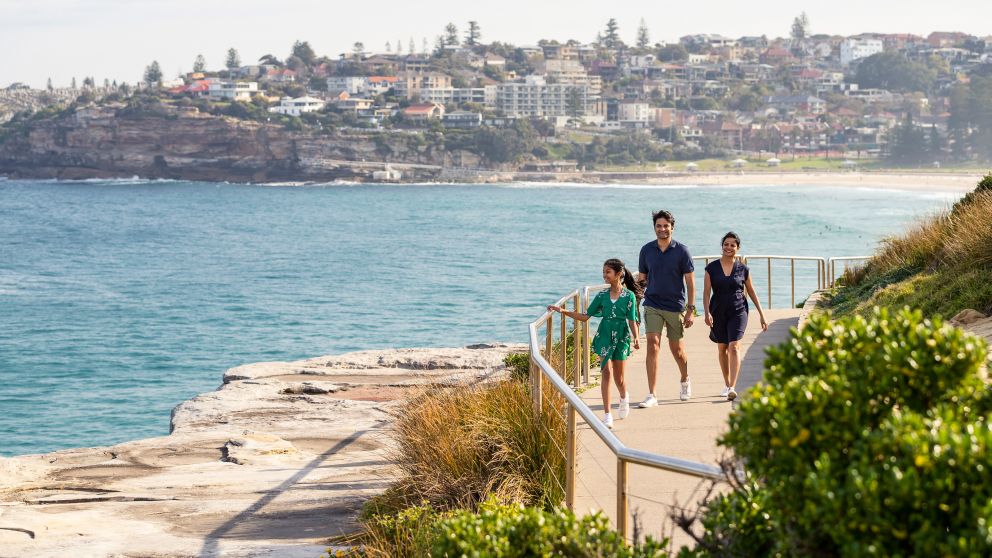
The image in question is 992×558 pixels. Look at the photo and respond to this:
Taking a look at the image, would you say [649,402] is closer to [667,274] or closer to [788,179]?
[667,274]

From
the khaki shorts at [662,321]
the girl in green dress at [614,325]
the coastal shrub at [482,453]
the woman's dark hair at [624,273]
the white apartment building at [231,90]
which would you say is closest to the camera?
the coastal shrub at [482,453]

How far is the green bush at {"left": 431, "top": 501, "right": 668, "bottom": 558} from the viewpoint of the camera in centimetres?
367

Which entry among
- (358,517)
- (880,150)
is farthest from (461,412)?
(880,150)

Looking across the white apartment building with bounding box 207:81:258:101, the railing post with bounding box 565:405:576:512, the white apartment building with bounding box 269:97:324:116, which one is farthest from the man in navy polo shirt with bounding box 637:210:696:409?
the white apartment building with bounding box 207:81:258:101

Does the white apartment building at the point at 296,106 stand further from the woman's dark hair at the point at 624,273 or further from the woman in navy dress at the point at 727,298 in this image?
the woman's dark hair at the point at 624,273

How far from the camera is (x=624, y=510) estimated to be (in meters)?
4.25

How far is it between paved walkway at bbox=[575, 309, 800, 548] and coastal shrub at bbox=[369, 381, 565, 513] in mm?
275

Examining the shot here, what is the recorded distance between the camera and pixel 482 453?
6.62 meters

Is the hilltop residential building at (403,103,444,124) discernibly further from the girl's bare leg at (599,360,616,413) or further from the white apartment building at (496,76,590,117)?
the girl's bare leg at (599,360,616,413)

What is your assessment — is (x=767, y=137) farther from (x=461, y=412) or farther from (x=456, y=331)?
(x=461, y=412)

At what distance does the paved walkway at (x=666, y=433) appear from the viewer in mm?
5746

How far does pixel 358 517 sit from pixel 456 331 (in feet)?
90.9

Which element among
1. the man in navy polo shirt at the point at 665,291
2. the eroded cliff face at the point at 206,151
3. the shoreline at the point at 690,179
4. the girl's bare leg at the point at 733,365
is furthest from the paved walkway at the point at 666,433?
the eroded cliff face at the point at 206,151

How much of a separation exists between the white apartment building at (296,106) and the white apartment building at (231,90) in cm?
876
